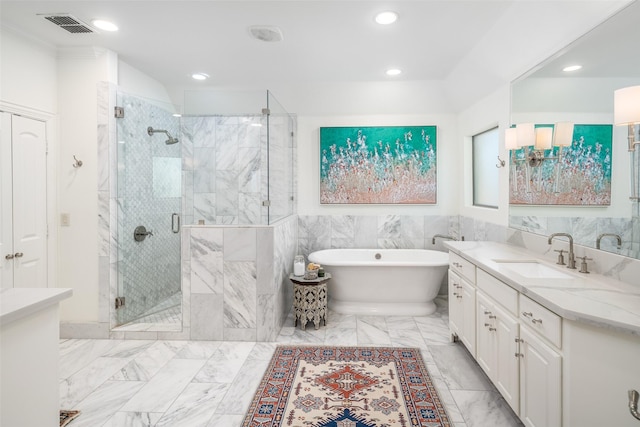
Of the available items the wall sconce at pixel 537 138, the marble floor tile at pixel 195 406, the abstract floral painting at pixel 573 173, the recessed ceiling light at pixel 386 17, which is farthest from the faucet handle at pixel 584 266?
the marble floor tile at pixel 195 406

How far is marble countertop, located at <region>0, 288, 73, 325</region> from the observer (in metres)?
1.25

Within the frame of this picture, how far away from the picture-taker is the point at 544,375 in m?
1.63

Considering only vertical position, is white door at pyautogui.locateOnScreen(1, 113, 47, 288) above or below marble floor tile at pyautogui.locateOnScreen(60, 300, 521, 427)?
above

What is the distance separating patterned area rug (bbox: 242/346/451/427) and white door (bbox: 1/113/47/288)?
219 cm

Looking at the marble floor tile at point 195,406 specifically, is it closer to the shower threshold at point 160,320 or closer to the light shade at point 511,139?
the shower threshold at point 160,320

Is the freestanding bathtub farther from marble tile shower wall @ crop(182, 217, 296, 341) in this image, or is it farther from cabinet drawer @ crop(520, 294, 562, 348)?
cabinet drawer @ crop(520, 294, 562, 348)

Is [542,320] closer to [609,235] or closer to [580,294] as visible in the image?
[580,294]

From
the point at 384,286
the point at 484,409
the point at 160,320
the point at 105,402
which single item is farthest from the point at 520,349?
the point at 160,320

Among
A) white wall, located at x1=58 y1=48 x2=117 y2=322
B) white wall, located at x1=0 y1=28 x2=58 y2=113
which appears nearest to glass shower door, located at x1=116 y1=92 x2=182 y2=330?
white wall, located at x1=58 y1=48 x2=117 y2=322

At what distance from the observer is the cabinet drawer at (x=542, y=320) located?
5.07 ft

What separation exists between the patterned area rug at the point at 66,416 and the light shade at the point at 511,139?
358 centimetres

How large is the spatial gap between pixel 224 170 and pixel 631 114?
2.94 meters

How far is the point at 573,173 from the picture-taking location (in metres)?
2.35

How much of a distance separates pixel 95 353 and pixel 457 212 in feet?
13.5
